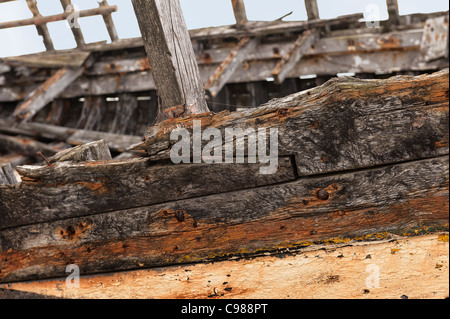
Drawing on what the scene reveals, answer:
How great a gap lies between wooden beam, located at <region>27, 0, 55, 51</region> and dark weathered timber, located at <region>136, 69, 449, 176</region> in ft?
17.4

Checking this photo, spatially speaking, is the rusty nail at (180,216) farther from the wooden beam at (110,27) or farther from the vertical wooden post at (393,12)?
the wooden beam at (110,27)

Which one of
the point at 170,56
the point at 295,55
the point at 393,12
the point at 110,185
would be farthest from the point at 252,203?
the point at 393,12

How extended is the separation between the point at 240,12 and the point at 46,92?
235 centimetres

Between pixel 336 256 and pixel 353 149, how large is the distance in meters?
0.58

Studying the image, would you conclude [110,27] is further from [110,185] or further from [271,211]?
[271,211]

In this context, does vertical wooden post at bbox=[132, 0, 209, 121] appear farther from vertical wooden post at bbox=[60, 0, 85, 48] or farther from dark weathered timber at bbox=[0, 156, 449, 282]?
vertical wooden post at bbox=[60, 0, 85, 48]

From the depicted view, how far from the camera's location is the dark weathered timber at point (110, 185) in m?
2.72

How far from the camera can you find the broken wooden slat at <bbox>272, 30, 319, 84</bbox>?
5.31 m

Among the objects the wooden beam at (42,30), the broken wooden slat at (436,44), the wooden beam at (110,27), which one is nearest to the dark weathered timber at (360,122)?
the broken wooden slat at (436,44)

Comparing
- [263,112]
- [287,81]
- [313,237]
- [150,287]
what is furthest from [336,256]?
[287,81]

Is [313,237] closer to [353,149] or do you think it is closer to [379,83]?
[353,149]

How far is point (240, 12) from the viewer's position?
5961 millimetres

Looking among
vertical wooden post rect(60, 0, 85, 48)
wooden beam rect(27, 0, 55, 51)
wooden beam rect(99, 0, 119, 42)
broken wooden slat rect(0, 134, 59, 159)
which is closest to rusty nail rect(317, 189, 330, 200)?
broken wooden slat rect(0, 134, 59, 159)

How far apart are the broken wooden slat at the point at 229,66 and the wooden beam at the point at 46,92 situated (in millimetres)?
2030
